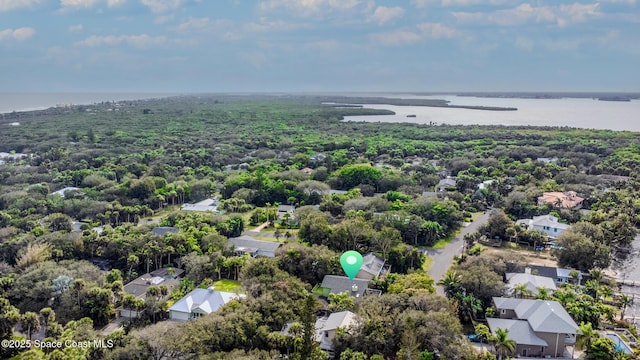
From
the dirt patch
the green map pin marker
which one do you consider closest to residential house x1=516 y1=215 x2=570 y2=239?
the dirt patch

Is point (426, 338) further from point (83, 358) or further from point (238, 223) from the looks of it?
point (238, 223)

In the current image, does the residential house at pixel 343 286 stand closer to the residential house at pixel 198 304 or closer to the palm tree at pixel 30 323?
the residential house at pixel 198 304

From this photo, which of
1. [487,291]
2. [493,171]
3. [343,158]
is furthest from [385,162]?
[487,291]

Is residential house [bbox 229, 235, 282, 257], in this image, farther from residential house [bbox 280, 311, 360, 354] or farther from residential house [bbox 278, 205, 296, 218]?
residential house [bbox 280, 311, 360, 354]

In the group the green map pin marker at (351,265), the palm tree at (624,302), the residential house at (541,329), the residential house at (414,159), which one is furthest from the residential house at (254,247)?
the residential house at (414,159)

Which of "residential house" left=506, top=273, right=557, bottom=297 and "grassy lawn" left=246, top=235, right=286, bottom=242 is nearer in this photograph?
"residential house" left=506, top=273, right=557, bottom=297

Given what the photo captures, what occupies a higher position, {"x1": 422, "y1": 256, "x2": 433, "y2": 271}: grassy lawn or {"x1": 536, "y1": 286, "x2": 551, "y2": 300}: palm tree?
{"x1": 536, "y1": 286, "x2": 551, "y2": 300}: palm tree

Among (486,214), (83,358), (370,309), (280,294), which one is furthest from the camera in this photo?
(486,214)
